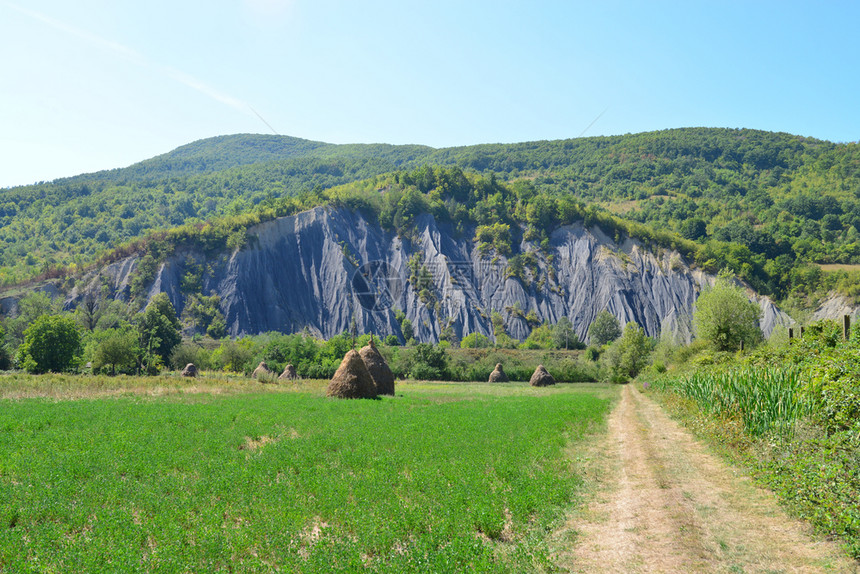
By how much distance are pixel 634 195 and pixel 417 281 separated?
83.9 m

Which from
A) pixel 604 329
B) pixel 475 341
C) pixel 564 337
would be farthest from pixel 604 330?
pixel 475 341

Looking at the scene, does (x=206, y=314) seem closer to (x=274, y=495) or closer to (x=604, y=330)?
(x=604, y=330)

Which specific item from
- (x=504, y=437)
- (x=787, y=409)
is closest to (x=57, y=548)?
(x=504, y=437)

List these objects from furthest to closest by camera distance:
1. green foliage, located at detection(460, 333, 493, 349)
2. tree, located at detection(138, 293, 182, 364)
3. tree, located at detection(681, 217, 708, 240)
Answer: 1. tree, located at detection(681, 217, 708, 240)
2. green foliage, located at detection(460, 333, 493, 349)
3. tree, located at detection(138, 293, 182, 364)

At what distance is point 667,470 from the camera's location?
1245cm

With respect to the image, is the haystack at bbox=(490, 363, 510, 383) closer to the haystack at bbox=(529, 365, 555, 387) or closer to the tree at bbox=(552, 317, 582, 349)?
the haystack at bbox=(529, 365, 555, 387)

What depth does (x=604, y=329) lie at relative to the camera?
298 feet

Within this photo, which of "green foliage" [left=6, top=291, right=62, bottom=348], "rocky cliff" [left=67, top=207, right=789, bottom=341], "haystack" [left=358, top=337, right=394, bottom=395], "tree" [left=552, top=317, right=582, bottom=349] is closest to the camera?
"haystack" [left=358, top=337, right=394, bottom=395]

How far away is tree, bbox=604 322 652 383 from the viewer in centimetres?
6132

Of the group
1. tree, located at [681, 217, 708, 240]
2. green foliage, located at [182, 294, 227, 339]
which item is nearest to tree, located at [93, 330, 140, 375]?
green foliage, located at [182, 294, 227, 339]

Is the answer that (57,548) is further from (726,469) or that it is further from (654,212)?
(654,212)

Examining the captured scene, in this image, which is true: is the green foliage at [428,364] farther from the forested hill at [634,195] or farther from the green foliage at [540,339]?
the forested hill at [634,195]

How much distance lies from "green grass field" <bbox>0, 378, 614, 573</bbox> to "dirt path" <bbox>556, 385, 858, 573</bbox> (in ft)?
2.13

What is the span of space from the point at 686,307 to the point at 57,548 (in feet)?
337
